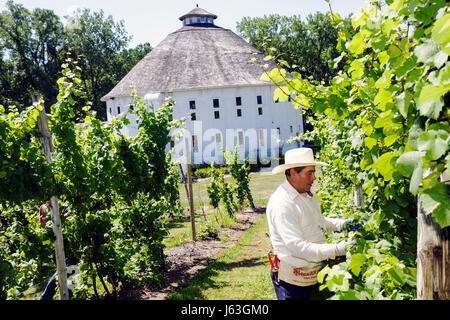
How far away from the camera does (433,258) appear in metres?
1.52

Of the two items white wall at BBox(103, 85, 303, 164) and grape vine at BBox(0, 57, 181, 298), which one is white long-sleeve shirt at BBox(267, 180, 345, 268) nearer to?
grape vine at BBox(0, 57, 181, 298)

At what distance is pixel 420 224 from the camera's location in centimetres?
156

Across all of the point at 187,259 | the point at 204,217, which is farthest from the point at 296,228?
the point at 204,217

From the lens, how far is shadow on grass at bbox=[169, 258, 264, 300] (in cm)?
707

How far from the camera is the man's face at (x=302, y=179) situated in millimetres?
3406

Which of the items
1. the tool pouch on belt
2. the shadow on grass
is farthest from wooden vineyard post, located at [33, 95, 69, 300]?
the tool pouch on belt

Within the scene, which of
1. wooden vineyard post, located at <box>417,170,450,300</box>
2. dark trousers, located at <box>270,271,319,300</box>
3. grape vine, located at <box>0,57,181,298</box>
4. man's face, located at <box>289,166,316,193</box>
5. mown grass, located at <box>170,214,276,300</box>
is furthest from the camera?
mown grass, located at <box>170,214,276,300</box>

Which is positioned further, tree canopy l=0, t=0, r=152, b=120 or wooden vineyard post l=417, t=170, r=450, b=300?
tree canopy l=0, t=0, r=152, b=120

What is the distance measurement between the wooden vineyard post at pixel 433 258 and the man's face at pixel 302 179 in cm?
184

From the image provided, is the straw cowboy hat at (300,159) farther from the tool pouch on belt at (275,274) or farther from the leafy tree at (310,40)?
the leafy tree at (310,40)

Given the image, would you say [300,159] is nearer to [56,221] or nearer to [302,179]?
[302,179]

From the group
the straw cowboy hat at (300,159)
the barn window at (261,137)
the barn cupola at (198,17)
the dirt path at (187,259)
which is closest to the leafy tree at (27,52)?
the barn cupola at (198,17)

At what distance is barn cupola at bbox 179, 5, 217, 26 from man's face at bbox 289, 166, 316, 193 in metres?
47.7

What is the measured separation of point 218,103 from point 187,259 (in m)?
28.1
